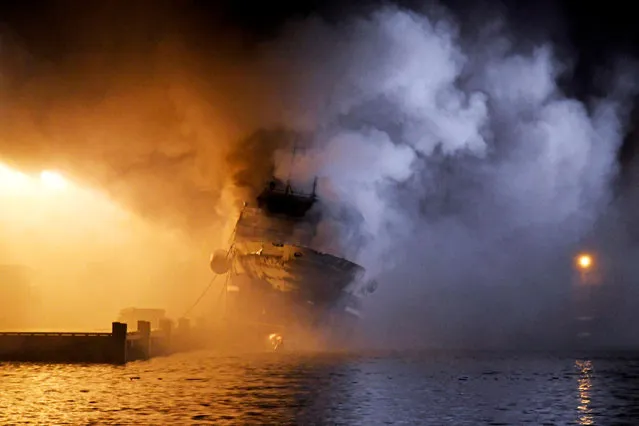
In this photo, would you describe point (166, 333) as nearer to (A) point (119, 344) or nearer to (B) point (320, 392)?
(A) point (119, 344)

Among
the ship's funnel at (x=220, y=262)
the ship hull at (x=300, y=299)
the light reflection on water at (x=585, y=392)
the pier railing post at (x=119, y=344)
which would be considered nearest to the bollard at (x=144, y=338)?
the pier railing post at (x=119, y=344)

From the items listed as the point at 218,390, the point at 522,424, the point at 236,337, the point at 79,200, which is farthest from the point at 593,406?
the point at 79,200

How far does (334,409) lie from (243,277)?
179ft

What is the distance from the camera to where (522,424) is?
3884cm

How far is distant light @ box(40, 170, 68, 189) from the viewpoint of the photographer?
10794 cm

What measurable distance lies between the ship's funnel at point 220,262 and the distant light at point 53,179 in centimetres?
2494

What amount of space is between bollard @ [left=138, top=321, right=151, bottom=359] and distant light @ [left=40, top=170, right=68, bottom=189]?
3902 cm

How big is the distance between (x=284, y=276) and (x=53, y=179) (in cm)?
3595

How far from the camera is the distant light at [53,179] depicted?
108 metres

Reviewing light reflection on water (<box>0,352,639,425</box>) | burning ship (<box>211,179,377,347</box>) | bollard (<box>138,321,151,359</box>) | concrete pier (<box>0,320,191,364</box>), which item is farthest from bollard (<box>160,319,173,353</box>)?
burning ship (<box>211,179,377,347</box>)

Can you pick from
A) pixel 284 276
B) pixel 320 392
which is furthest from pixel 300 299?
pixel 320 392

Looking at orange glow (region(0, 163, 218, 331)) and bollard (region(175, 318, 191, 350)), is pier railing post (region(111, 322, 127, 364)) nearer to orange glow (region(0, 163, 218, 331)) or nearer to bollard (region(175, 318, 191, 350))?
bollard (region(175, 318, 191, 350))

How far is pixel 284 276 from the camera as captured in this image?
301 feet

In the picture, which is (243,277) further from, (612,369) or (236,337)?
(612,369)
